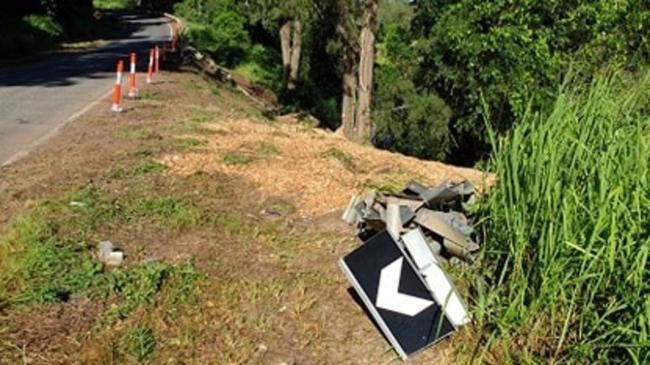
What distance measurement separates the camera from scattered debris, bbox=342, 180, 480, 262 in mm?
4938

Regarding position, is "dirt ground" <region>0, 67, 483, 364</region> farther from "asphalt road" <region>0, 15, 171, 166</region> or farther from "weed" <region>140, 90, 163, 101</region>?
"weed" <region>140, 90, 163, 101</region>

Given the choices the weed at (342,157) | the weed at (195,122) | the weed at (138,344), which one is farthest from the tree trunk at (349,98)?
the weed at (138,344)

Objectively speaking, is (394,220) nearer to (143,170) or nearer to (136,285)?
(136,285)

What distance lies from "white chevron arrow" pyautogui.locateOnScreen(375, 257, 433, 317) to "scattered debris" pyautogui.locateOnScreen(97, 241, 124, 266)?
220 cm

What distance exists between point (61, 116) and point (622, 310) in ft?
36.0

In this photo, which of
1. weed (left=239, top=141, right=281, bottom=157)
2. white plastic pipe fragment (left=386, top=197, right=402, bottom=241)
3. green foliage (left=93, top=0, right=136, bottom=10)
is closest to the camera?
white plastic pipe fragment (left=386, top=197, right=402, bottom=241)

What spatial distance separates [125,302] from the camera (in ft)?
14.9

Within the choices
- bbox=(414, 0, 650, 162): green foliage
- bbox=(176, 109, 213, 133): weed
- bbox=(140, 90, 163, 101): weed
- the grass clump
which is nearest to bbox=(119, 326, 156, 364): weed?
the grass clump

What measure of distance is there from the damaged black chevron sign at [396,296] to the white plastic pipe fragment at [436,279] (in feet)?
0.17

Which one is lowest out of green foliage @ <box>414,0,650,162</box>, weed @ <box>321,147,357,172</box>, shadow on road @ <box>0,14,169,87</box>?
shadow on road @ <box>0,14,169,87</box>

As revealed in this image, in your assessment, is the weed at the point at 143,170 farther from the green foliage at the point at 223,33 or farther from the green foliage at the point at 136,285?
the green foliage at the point at 223,33

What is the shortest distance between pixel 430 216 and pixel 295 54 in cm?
2278

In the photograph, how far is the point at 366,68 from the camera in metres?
15.8

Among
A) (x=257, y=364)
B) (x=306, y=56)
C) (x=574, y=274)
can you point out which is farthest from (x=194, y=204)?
(x=306, y=56)
